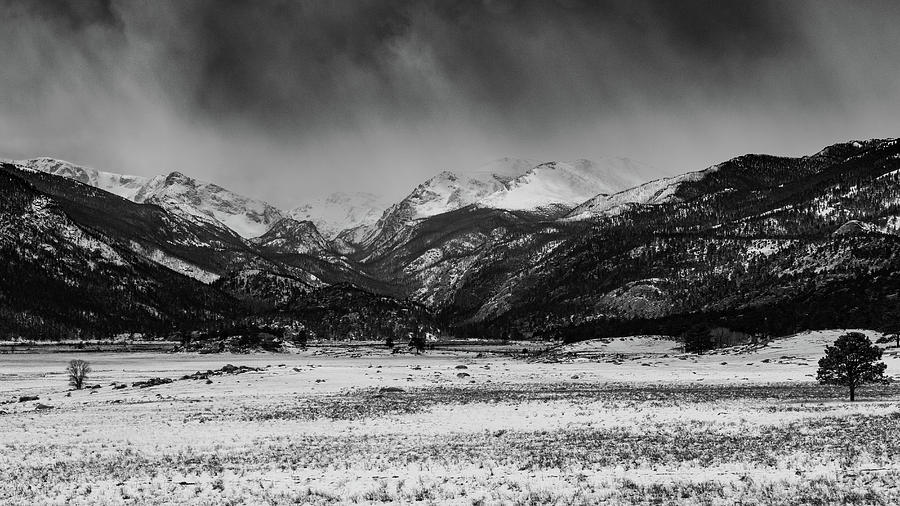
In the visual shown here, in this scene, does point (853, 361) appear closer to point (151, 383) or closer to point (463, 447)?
point (463, 447)

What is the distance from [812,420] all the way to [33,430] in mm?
43068

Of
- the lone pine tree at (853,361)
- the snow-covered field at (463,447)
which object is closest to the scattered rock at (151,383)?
the snow-covered field at (463,447)

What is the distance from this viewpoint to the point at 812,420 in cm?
3578

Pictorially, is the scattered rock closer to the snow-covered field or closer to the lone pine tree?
the snow-covered field

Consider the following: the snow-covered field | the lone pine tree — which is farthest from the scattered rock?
the lone pine tree

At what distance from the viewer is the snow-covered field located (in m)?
20.5

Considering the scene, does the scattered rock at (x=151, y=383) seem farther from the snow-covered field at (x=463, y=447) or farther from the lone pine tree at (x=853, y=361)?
the lone pine tree at (x=853, y=361)

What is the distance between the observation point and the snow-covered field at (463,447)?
67.2 ft

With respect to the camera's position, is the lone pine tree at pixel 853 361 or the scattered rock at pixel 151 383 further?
the scattered rock at pixel 151 383

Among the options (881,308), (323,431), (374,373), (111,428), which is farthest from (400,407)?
(881,308)

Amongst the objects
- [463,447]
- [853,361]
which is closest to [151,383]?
Result: [463,447]

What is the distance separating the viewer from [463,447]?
30625mm

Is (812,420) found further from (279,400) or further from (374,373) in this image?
(374,373)

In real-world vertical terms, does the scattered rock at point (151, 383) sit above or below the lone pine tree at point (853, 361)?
below
